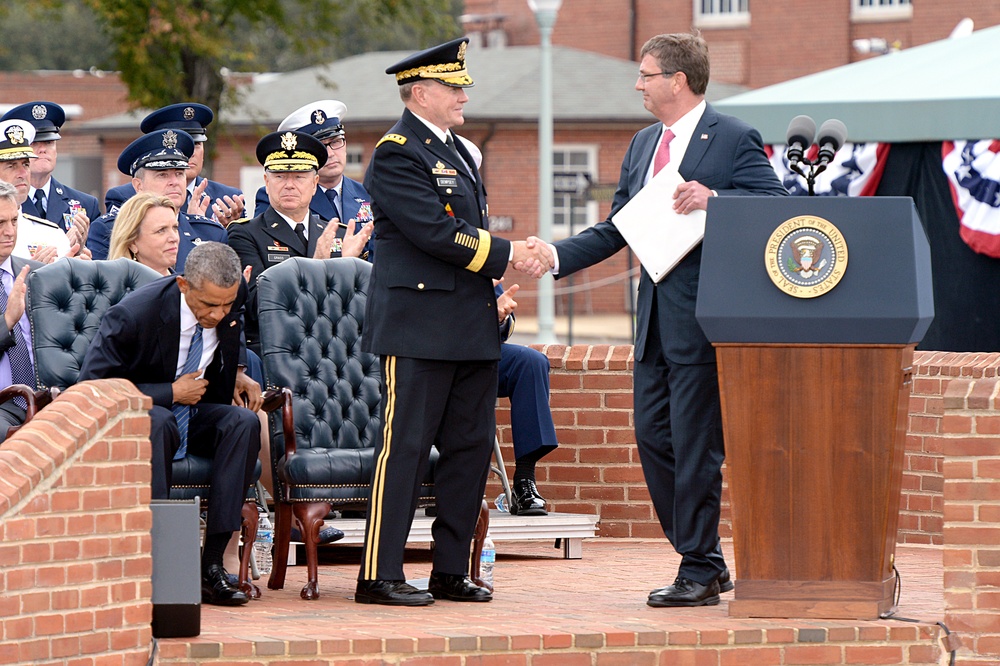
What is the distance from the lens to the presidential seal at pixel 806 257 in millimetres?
5863

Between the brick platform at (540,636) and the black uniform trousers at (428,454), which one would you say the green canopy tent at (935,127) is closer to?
the brick platform at (540,636)

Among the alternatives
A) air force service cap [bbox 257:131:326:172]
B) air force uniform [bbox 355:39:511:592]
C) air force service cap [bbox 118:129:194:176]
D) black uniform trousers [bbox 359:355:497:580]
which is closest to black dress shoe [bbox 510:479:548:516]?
black uniform trousers [bbox 359:355:497:580]

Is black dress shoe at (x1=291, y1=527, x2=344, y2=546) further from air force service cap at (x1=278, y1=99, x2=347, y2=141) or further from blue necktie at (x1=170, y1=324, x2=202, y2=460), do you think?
air force service cap at (x1=278, y1=99, x2=347, y2=141)

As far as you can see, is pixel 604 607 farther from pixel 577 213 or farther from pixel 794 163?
pixel 577 213

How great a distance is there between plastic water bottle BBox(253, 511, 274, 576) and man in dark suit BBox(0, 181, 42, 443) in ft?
3.73

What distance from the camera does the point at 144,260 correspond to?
7.24 metres

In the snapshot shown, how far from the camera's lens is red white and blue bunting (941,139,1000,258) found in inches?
467

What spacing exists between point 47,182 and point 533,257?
3.30 m

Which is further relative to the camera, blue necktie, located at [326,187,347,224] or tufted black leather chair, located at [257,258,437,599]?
blue necktie, located at [326,187,347,224]

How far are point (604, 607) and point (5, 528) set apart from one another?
2.28m

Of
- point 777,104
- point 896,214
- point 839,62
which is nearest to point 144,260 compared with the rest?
point 896,214

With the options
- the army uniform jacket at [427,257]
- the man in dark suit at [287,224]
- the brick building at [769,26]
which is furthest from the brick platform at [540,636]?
the brick building at [769,26]

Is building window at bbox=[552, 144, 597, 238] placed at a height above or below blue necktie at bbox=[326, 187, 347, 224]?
above

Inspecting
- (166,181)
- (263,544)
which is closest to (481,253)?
(263,544)
